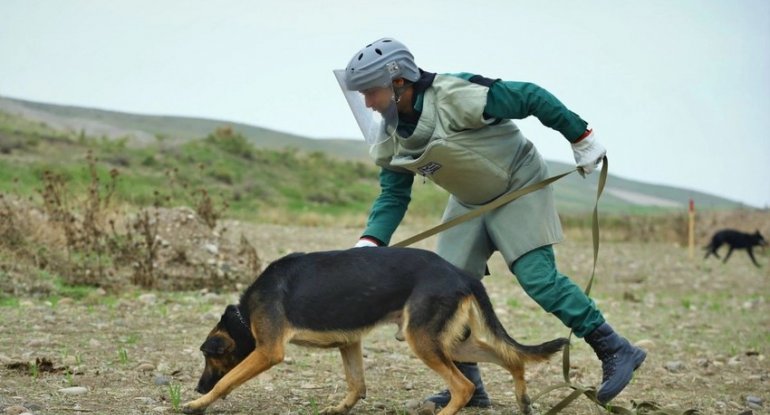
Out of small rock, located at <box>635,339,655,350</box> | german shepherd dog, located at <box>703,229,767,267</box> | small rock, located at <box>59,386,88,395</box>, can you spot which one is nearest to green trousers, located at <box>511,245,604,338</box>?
small rock, located at <box>59,386,88,395</box>

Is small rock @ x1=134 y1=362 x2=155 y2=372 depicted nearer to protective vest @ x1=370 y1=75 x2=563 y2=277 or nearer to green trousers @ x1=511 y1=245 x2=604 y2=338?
protective vest @ x1=370 y1=75 x2=563 y2=277

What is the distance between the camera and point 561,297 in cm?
646

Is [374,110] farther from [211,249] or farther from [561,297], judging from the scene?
[211,249]

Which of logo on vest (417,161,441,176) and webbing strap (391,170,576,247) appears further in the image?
webbing strap (391,170,576,247)

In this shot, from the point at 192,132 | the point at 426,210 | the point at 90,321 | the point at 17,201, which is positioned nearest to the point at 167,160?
the point at 426,210

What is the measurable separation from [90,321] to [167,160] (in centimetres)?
3254

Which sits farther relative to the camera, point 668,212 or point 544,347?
point 668,212

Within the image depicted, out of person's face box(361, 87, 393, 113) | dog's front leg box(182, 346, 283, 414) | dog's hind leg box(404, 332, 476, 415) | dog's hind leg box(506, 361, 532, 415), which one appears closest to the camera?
dog's hind leg box(404, 332, 476, 415)

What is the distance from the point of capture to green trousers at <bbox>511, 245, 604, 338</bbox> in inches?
254

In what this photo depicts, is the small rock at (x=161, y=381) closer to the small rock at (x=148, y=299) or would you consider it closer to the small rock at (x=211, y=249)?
→ the small rock at (x=148, y=299)

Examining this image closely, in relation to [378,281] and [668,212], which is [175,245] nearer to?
[378,281]

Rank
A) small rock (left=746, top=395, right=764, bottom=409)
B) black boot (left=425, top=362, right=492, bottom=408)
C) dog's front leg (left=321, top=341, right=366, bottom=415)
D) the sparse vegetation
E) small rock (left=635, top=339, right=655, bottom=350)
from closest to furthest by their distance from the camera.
→ dog's front leg (left=321, top=341, right=366, bottom=415) < black boot (left=425, top=362, right=492, bottom=408) < the sparse vegetation < small rock (left=746, top=395, right=764, bottom=409) < small rock (left=635, top=339, right=655, bottom=350)

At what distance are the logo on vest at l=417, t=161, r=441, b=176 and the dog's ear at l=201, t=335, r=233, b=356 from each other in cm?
176

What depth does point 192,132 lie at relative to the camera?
63125mm
